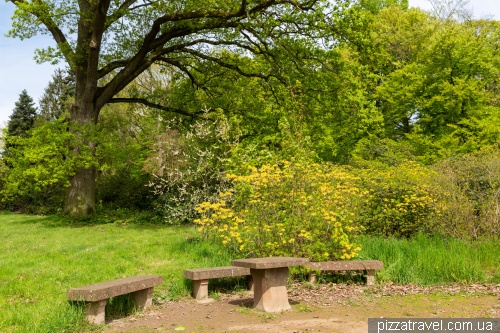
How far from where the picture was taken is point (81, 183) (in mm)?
16078

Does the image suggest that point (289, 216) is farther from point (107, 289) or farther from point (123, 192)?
point (123, 192)

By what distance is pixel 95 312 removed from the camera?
424 cm

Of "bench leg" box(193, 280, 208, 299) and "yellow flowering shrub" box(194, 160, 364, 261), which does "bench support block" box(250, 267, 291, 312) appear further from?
"yellow flowering shrub" box(194, 160, 364, 261)

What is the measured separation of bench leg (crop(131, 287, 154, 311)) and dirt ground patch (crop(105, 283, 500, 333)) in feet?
0.33

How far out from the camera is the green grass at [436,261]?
19.6 feet

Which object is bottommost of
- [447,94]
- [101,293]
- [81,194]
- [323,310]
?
[323,310]

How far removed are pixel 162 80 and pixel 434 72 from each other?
17.3 metres

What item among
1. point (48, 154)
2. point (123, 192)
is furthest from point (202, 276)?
point (123, 192)

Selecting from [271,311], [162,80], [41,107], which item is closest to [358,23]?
[271,311]

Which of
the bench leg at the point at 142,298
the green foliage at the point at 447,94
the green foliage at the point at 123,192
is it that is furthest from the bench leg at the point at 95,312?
the green foliage at the point at 447,94

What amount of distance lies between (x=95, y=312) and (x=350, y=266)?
3.70 m

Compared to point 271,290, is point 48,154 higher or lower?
higher

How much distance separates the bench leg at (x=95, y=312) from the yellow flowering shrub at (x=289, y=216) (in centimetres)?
231

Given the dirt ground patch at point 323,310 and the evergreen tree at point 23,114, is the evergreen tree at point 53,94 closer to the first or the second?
the evergreen tree at point 23,114
